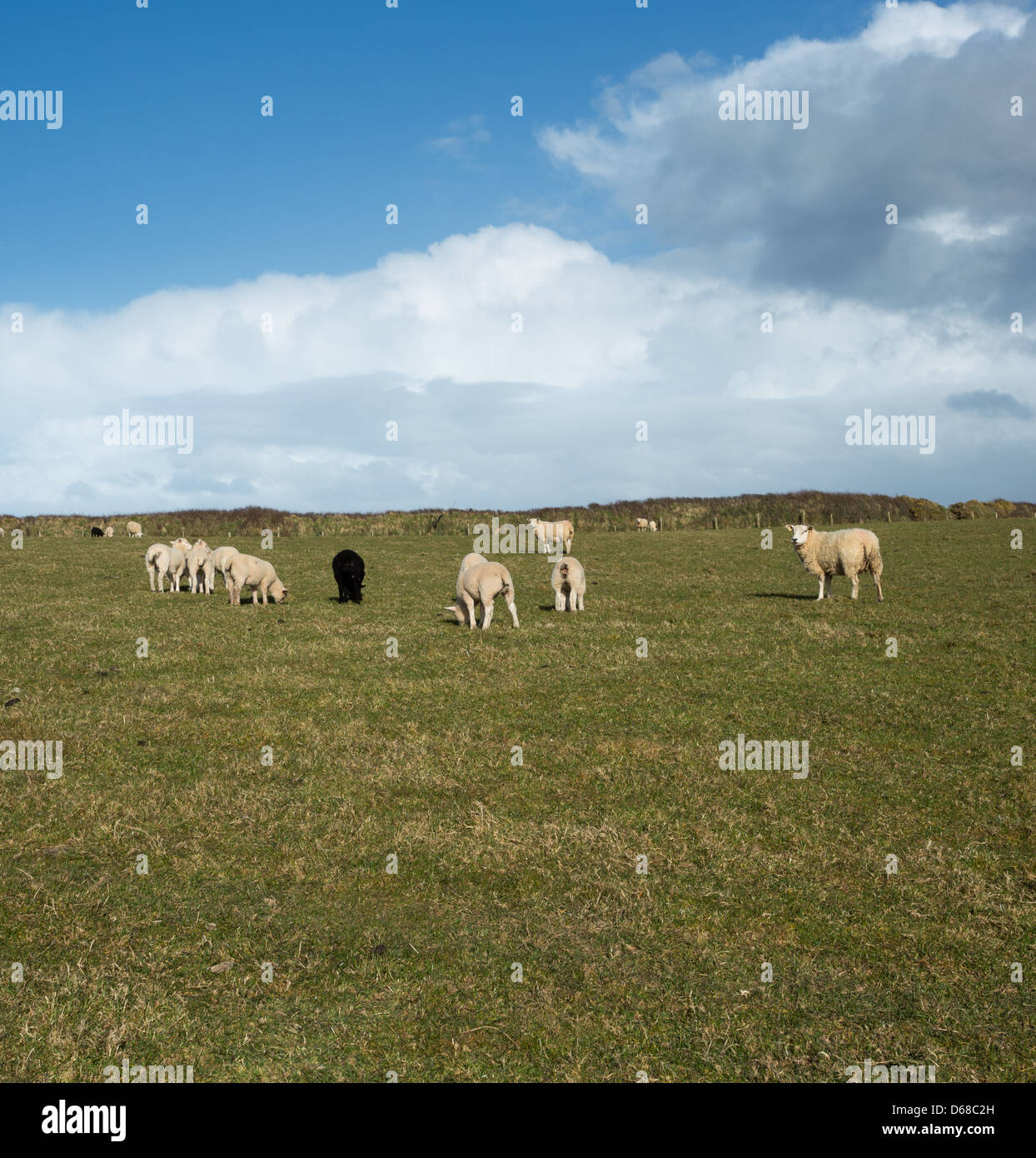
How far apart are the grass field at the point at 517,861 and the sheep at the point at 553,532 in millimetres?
26980

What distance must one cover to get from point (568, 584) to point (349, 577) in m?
7.33

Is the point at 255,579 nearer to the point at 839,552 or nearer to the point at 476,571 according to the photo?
the point at 476,571

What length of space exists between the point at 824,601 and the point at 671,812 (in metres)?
17.6

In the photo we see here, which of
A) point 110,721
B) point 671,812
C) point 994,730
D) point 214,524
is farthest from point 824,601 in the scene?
point 214,524

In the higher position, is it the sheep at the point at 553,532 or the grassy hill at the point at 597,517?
the grassy hill at the point at 597,517

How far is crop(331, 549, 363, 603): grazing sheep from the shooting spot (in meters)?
27.7

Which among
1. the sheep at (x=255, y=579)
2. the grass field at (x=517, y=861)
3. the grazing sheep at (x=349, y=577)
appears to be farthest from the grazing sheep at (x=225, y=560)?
the grass field at (x=517, y=861)

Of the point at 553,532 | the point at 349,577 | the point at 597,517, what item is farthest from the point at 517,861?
the point at 597,517

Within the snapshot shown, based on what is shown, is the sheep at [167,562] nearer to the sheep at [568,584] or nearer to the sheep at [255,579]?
the sheep at [255,579]

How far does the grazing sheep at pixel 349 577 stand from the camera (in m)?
27.7
